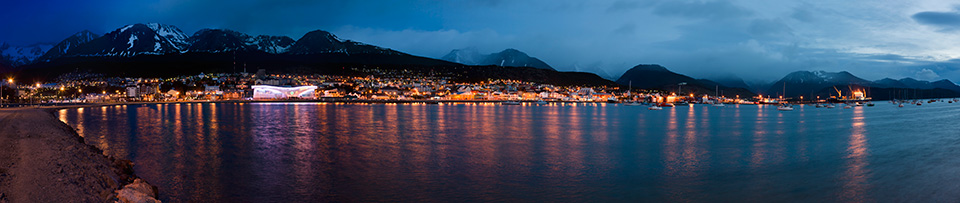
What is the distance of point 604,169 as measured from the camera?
522 inches

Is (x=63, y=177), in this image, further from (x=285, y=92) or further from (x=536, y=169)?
(x=285, y=92)

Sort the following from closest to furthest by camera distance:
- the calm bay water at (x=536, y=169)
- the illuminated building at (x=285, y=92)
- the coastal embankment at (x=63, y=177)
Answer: the coastal embankment at (x=63, y=177)
the calm bay water at (x=536, y=169)
the illuminated building at (x=285, y=92)

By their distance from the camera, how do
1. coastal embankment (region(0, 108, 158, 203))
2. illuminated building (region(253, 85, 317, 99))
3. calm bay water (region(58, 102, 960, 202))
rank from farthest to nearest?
1. illuminated building (region(253, 85, 317, 99))
2. calm bay water (region(58, 102, 960, 202))
3. coastal embankment (region(0, 108, 158, 203))

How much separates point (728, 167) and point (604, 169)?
11.1 ft

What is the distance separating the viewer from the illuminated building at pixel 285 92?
11806 centimetres

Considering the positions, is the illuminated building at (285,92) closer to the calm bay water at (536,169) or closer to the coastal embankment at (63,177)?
the calm bay water at (536,169)

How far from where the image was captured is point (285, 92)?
122125mm

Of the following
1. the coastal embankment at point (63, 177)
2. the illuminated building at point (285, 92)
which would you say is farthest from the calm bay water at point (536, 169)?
the illuminated building at point (285, 92)

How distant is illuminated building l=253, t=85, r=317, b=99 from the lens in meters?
118

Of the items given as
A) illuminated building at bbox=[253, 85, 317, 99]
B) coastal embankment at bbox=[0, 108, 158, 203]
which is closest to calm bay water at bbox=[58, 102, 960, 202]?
coastal embankment at bbox=[0, 108, 158, 203]

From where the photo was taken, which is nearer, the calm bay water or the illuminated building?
the calm bay water

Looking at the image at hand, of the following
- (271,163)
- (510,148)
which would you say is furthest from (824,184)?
(271,163)

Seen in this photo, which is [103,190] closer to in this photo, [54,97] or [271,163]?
[271,163]

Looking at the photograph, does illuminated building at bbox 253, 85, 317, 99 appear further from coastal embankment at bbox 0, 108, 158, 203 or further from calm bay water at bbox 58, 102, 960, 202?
coastal embankment at bbox 0, 108, 158, 203
